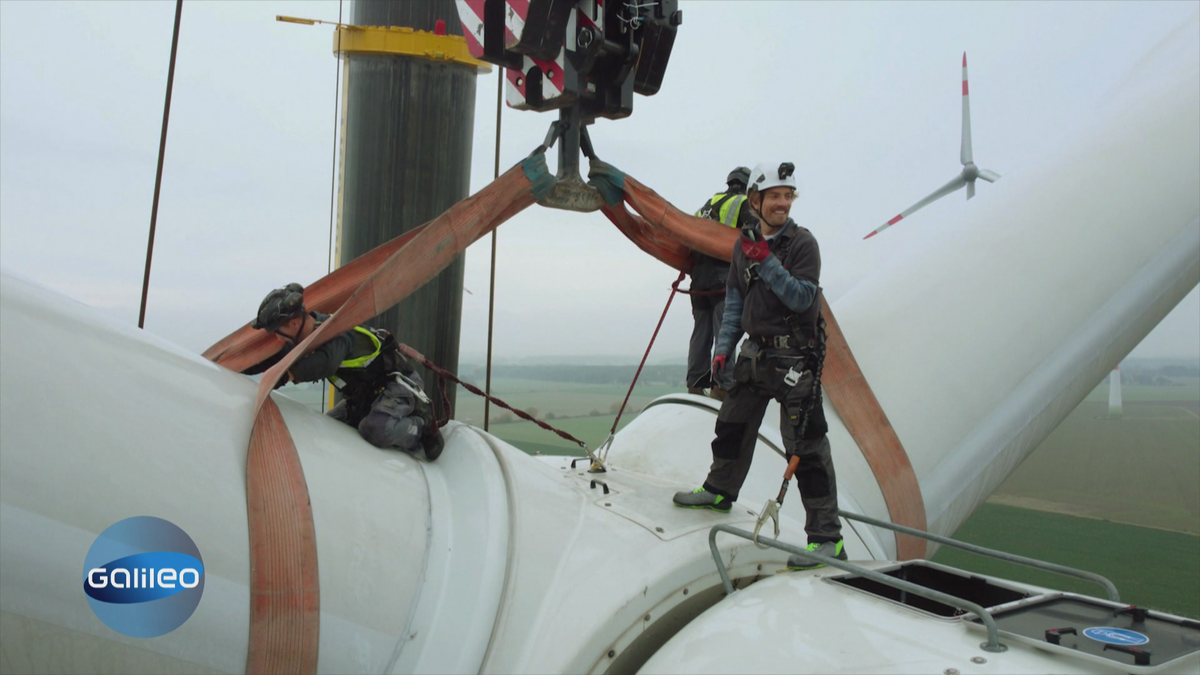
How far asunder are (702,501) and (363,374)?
1.42 meters

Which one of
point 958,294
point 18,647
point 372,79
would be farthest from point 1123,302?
point 18,647

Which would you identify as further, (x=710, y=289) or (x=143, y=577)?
(x=710, y=289)

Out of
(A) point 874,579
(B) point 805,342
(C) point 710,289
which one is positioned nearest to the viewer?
(A) point 874,579

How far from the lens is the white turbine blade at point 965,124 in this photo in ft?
54.0

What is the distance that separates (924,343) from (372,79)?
3.45 m

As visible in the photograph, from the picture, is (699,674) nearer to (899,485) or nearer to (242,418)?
(242,418)

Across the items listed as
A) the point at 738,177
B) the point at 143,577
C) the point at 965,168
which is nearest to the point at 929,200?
the point at 965,168

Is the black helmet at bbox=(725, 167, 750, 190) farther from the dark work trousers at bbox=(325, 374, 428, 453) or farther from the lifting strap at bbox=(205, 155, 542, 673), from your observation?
the dark work trousers at bbox=(325, 374, 428, 453)

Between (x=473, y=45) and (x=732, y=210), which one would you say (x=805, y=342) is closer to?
(x=732, y=210)

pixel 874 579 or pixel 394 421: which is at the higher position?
pixel 394 421

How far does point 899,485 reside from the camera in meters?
4.44

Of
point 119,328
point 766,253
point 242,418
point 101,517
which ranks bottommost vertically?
point 101,517

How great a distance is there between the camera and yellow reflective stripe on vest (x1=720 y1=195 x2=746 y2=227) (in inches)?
184

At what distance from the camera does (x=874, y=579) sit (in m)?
2.86
